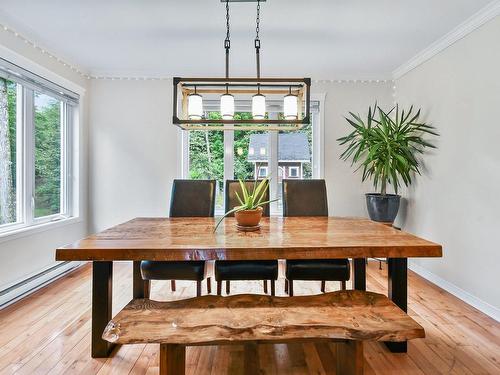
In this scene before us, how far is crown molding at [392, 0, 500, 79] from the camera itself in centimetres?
243

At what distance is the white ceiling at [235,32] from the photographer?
244 cm

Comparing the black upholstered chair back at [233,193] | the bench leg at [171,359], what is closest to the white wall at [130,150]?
the black upholstered chair back at [233,193]

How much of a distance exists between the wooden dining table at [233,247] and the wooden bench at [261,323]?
0.27 m

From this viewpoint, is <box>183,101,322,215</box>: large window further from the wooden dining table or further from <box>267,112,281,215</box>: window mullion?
the wooden dining table

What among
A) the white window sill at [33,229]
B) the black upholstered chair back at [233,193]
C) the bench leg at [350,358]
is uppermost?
the black upholstered chair back at [233,193]

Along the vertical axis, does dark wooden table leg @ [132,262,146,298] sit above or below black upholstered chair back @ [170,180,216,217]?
below

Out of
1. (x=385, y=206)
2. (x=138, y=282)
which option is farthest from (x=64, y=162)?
(x=385, y=206)

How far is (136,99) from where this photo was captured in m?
3.95

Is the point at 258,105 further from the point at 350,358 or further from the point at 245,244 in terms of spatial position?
the point at 350,358

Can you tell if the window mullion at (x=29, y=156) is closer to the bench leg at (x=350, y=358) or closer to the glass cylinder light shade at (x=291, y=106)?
Result: the glass cylinder light shade at (x=291, y=106)

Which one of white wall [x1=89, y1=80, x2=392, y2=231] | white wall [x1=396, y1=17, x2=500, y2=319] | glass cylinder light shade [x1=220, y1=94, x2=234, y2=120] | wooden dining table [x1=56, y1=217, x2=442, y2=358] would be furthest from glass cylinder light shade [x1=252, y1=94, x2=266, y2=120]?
white wall [x1=89, y1=80, x2=392, y2=231]

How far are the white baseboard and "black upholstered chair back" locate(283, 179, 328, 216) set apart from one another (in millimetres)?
1438

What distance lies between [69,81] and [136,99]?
0.75m

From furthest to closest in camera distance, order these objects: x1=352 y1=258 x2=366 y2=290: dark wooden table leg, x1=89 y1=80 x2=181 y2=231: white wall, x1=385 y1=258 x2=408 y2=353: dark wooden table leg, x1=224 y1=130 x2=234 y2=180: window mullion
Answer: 1. x1=224 y1=130 x2=234 y2=180: window mullion
2. x1=89 y1=80 x2=181 y2=231: white wall
3. x1=352 y1=258 x2=366 y2=290: dark wooden table leg
4. x1=385 y1=258 x2=408 y2=353: dark wooden table leg
